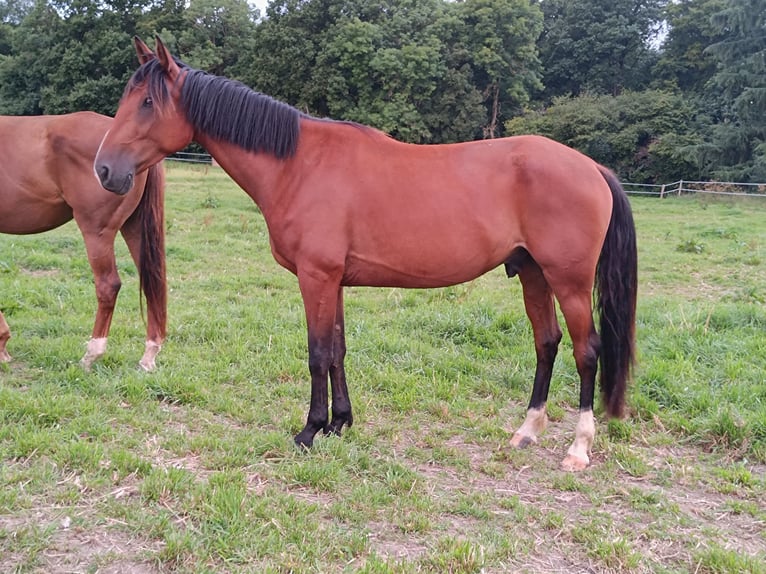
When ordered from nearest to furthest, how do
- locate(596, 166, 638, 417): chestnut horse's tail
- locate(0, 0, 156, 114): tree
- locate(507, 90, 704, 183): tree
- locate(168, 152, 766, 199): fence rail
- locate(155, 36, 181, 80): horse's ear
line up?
locate(155, 36, 181, 80): horse's ear < locate(596, 166, 638, 417): chestnut horse's tail < locate(168, 152, 766, 199): fence rail < locate(507, 90, 704, 183): tree < locate(0, 0, 156, 114): tree

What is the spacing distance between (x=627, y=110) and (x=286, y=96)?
22.6m

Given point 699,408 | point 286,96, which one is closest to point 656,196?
point 286,96

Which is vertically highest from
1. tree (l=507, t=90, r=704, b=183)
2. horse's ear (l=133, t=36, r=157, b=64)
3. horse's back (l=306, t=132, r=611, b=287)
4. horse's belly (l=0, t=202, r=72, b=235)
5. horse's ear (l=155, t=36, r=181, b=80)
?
tree (l=507, t=90, r=704, b=183)

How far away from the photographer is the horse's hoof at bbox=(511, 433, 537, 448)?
12.2ft

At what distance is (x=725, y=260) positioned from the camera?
10.0 meters

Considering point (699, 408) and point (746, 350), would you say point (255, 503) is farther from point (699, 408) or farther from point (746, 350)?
point (746, 350)

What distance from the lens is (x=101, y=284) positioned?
4.78 metres

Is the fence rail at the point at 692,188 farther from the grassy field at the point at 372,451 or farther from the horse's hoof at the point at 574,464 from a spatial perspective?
the horse's hoof at the point at 574,464

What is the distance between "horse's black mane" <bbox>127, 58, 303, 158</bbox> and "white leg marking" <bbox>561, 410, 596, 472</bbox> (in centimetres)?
254

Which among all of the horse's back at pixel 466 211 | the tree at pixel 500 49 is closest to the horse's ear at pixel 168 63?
the horse's back at pixel 466 211

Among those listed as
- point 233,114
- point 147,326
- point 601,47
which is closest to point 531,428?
point 233,114

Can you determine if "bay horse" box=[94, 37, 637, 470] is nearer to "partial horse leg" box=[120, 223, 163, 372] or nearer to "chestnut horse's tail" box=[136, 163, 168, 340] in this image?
"chestnut horse's tail" box=[136, 163, 168, 340]

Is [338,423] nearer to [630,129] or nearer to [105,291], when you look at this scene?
[105,291]

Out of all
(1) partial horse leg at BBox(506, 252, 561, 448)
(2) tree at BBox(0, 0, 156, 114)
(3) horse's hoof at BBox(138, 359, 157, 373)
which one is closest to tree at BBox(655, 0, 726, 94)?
(2) tree at BBox(0, 0, 156, 114)
